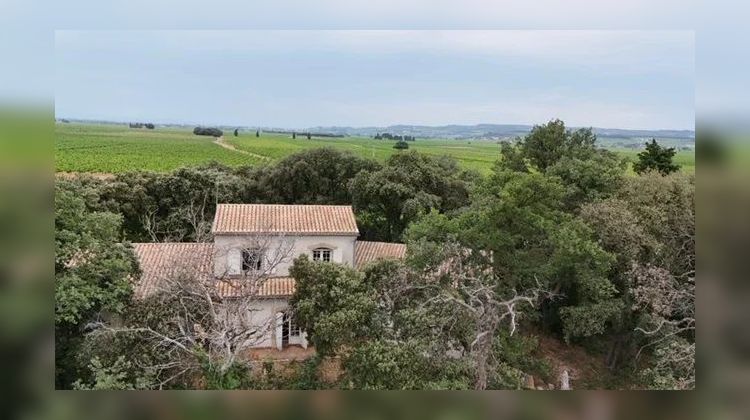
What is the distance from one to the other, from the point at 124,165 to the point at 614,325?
18.3 feet

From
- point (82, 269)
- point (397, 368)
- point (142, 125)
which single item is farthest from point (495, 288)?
point (82, 269)

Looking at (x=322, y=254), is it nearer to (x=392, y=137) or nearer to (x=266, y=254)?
(x=266, y=254)

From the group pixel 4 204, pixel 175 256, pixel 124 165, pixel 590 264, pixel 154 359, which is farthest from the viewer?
pixel 124 165

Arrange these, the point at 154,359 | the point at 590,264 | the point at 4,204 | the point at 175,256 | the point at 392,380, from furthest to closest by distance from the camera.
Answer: the point at 175,256
the point at 590,264
the point at 154,359
the point at 392,380
the point at 4,204

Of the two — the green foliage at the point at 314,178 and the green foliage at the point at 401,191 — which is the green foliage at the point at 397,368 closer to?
the green foliage at the point at 401,191

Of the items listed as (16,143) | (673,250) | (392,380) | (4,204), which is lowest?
(392,380)

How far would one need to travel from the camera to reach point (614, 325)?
6.12m

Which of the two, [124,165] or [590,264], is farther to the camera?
[124,165]

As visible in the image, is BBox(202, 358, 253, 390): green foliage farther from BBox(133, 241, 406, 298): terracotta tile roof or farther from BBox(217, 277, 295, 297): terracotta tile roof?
BBox(217, 277, 295, 297): terracotta tile roof

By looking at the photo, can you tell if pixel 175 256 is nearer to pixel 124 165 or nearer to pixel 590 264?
pixel 124 165

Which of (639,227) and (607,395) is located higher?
(639,227)

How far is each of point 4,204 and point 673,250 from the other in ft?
18.5

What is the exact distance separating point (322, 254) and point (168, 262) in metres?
1.58

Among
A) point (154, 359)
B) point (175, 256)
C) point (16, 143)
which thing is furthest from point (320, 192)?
point (16, 143)
